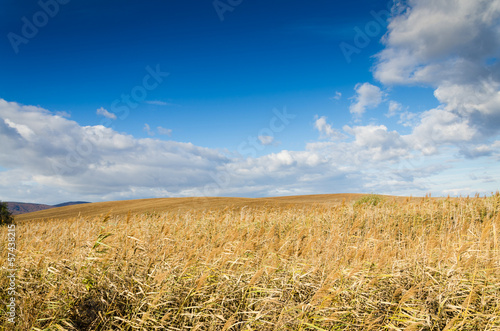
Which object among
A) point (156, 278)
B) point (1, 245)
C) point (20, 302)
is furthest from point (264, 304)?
point (1, 245)

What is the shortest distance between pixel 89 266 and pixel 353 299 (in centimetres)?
472

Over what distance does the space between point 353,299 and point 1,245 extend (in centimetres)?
1062

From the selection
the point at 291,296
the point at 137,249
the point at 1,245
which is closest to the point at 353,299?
the point at 291,296

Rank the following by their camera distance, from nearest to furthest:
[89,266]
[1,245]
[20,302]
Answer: [20,302]
[89,266]
[1,245]

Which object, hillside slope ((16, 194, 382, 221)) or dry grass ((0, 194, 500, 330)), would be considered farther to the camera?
hillside slope ((16, 194, 382, 221))

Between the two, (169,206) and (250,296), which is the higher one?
(169,206)

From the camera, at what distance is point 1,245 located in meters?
8.83

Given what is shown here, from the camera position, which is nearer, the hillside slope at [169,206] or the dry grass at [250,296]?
the dry grass at [250,296]

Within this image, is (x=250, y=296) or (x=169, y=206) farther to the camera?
(x=169, y=206)

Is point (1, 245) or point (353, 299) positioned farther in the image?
point (1, 245)

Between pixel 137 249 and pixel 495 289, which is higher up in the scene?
pixel 137 249

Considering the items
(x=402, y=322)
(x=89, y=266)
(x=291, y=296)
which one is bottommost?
(x=402, y=322)

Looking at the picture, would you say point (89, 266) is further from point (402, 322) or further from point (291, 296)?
point (402, 322)

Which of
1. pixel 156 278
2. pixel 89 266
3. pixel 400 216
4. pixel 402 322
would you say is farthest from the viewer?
pixel 400 216
